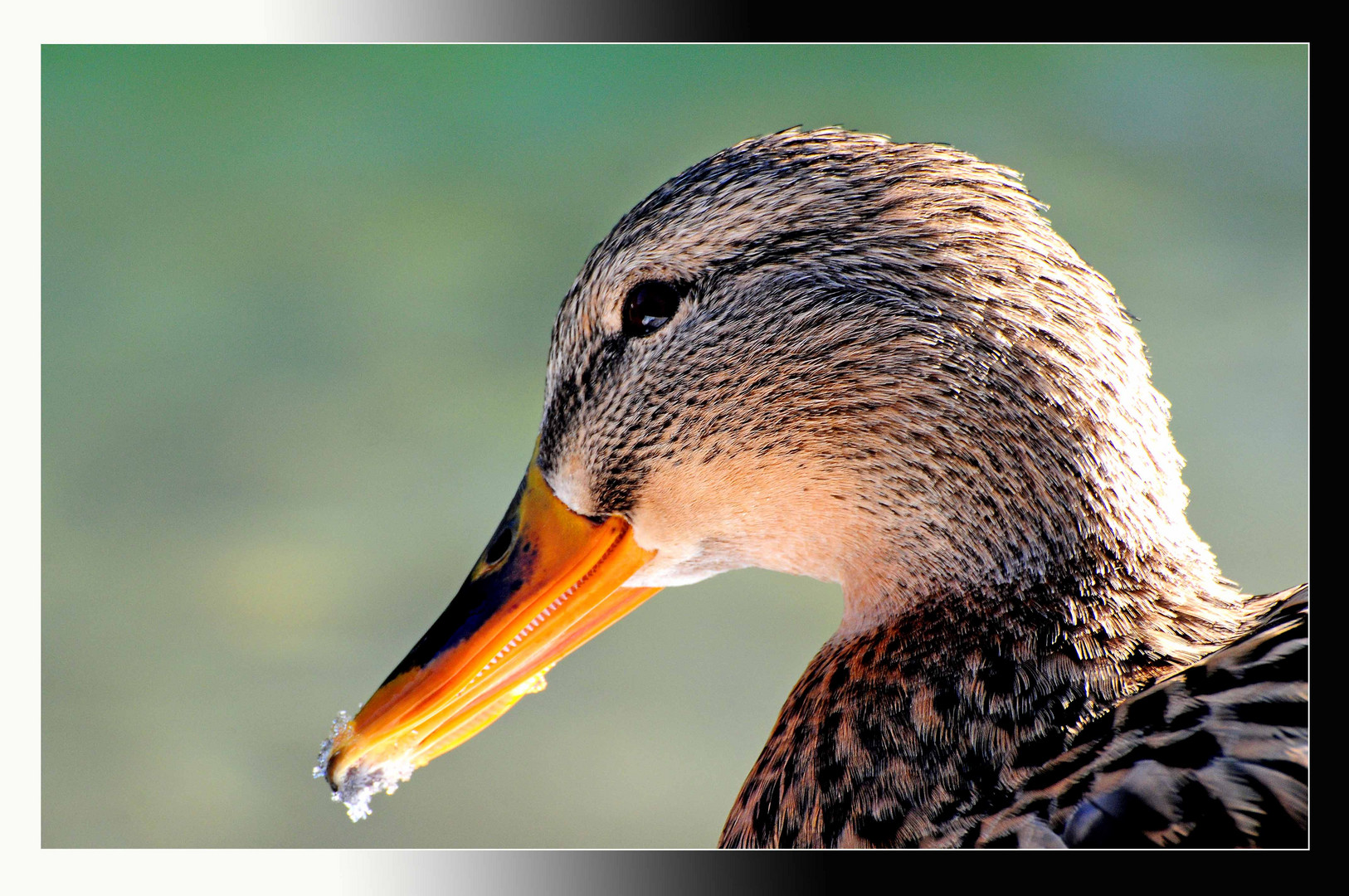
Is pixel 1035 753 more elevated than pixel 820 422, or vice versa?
pixel 820 422

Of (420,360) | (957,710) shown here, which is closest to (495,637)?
(957,710)

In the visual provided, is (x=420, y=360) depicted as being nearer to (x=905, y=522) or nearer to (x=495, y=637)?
(x=495, y=637)

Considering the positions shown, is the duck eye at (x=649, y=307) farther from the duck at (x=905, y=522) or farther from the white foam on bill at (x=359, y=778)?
the white foam on bill at (x=359, y=778)

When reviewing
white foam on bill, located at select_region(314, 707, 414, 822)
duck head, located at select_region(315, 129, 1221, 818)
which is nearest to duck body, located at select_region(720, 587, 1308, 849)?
duck head, located at select_region(315, 129, 1221, 818)

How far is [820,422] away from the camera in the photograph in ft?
5.86

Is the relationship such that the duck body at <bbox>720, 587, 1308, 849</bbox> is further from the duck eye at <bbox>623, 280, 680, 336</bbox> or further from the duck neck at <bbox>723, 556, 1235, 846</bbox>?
the duck eye at <bbox>623, 280, 680, 336</bbox>

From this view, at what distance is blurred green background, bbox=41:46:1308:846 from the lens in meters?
2.49

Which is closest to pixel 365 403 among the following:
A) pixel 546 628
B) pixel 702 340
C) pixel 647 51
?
pixel 647 51

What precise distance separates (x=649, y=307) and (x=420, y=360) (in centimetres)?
228

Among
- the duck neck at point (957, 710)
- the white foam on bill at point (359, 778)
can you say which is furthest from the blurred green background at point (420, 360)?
the duck neck at point (957, 710)

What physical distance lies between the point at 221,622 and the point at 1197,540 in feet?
8.49

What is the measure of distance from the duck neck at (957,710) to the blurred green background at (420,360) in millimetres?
888

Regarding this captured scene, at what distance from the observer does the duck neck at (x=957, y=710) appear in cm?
158
